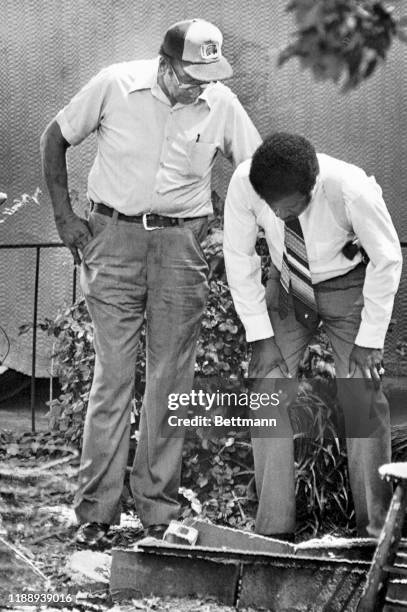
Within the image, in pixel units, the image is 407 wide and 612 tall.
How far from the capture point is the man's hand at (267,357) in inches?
224

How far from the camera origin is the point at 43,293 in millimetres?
8289

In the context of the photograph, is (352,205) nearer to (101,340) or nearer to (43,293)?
(101,340)

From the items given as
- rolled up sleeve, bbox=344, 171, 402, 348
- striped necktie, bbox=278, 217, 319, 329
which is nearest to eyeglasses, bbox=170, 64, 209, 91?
striped necktie, bbox=278, 217, 319, 329

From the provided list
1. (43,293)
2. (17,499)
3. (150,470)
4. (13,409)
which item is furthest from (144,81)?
Answer: (13,409)

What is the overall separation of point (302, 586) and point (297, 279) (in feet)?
4.41

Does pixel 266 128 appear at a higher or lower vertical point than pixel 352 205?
higher

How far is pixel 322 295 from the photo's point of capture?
5.66 m

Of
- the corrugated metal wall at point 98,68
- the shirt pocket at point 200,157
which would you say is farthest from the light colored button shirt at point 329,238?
the corrugated metal wall at point 98,68

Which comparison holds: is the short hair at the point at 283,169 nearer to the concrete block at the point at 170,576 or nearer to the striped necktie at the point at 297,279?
the striped necktie at the point at 297,279

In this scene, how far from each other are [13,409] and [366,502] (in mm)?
3723

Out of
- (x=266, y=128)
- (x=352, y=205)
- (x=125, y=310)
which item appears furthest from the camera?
(x=266, y=128)

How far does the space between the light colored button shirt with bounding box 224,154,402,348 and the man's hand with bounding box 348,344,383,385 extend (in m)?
0.03

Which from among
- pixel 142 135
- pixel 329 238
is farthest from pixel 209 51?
pixel 329 238

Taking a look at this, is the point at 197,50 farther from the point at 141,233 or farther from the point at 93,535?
the point at 93,535
